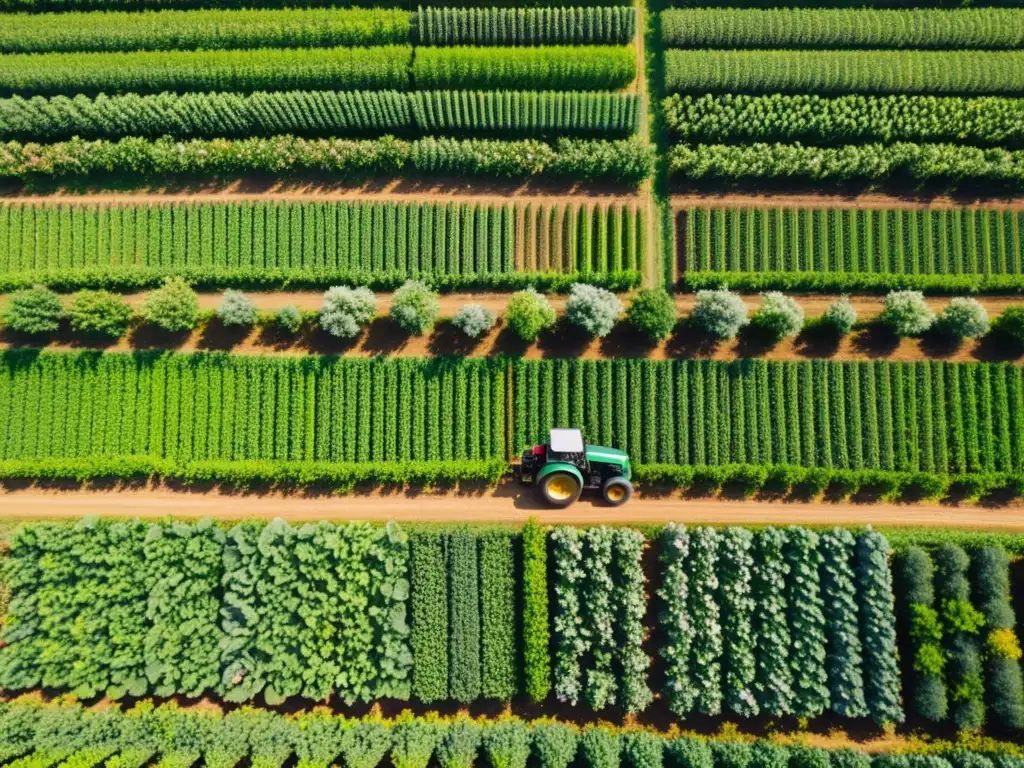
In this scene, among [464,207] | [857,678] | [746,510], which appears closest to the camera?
[857,678]

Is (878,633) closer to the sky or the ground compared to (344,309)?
closer to the ground

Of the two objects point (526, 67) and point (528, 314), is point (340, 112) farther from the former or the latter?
point (528, 314)

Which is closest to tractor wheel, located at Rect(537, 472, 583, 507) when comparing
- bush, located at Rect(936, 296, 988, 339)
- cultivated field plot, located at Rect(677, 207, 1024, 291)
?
cultivated field plot, located at Rect(677, 207, 1024, 291)

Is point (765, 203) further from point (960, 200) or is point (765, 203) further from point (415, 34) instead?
point (415, 34)

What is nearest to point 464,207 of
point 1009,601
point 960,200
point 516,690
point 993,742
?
point 516,690

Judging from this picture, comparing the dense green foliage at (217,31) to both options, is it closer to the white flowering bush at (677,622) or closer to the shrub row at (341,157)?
the shrub row at (341,157)

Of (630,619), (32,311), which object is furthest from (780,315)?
(32,311)
